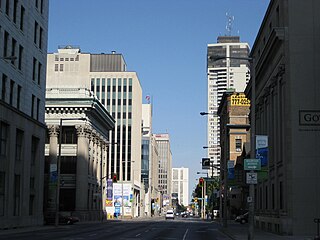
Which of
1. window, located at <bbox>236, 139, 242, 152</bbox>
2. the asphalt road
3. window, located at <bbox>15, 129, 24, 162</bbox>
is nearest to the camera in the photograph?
the asphalt road

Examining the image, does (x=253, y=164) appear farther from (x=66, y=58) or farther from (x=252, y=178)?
(x=66, y=58)

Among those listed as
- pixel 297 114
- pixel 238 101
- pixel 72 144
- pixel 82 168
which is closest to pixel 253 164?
pixel 297 114

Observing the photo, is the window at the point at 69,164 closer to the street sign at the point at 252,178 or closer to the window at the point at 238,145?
the window at the point at 238,145

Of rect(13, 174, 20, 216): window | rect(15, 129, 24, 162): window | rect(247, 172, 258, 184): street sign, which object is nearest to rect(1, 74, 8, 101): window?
rect(15, 129, 24, 162): window

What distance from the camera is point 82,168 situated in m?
91.5

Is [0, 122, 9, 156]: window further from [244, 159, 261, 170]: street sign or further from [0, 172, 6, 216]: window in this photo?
[244, 159, 261, 170]: street sign

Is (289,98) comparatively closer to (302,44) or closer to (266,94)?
(302,44)

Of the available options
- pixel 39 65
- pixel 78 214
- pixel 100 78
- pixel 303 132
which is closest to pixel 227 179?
pixel 303 132

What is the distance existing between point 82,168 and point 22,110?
34868 millimetres

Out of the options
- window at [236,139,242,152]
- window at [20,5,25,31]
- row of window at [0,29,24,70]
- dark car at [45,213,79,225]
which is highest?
window at [20,5,25,31]

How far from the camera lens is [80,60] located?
502 ft

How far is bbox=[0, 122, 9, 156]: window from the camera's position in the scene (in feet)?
170

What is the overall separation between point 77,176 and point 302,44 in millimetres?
57687

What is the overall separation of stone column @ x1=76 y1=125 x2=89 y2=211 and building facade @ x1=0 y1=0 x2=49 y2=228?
25257mm
